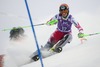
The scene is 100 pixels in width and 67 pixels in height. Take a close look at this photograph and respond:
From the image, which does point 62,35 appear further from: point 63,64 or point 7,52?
point 7,52

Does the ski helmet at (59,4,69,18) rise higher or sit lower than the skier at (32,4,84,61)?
higher

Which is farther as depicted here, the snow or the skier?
the skier

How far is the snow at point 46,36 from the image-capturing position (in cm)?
162

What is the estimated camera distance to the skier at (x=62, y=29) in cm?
174

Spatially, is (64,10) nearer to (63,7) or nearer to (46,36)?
(63,7)

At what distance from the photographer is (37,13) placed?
1.83 meters

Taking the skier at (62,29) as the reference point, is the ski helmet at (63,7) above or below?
above

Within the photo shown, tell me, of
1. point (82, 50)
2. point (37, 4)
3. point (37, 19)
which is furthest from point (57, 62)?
point (37, 4)

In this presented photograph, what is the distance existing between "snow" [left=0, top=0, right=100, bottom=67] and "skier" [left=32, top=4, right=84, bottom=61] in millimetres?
32

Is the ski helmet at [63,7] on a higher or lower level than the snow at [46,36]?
higher

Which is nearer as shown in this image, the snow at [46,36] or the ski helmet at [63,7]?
the snow at [46,36]

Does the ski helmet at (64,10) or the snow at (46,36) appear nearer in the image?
the snow at (46,36)

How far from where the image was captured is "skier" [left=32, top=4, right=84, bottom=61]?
1738mm

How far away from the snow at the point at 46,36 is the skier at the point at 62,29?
32 mm
